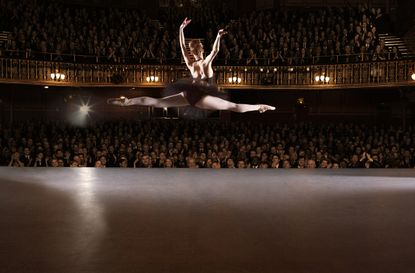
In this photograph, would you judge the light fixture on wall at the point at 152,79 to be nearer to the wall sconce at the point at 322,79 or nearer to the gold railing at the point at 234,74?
the gold railing at the point at 234,74

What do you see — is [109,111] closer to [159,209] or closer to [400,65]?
[400,65]

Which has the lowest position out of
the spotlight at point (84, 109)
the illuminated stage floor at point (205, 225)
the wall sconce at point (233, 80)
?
the illuminated stage floor at point (205, 225)

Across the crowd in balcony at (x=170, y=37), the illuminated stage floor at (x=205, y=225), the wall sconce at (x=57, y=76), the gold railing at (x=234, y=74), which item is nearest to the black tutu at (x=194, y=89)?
the illuminated stage floor at (x=205, y=225)

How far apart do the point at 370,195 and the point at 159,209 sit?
9.05ft

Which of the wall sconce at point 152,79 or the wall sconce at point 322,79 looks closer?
the wall sconce at point 152,79

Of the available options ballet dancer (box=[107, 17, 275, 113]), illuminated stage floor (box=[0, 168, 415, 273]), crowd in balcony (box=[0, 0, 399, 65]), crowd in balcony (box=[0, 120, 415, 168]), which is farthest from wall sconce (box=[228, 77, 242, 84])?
illuminated stage floor (box=[0, 168, 415, 273])

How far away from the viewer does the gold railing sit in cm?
1703

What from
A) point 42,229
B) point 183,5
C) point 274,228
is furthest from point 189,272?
point 183,5

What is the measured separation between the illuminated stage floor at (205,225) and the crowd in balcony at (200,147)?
4.78 m

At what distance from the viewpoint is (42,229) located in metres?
4.27

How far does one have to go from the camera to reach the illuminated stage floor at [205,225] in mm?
3430

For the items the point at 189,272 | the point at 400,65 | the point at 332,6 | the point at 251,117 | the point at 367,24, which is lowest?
the point at 189,272

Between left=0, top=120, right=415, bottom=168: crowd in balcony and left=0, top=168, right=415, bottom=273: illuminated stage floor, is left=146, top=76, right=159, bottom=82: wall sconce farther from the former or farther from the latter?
left=0, top=168, right=415, bottom=273: illuminated stage floor

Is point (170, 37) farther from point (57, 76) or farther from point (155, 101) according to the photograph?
point (155, 101)
